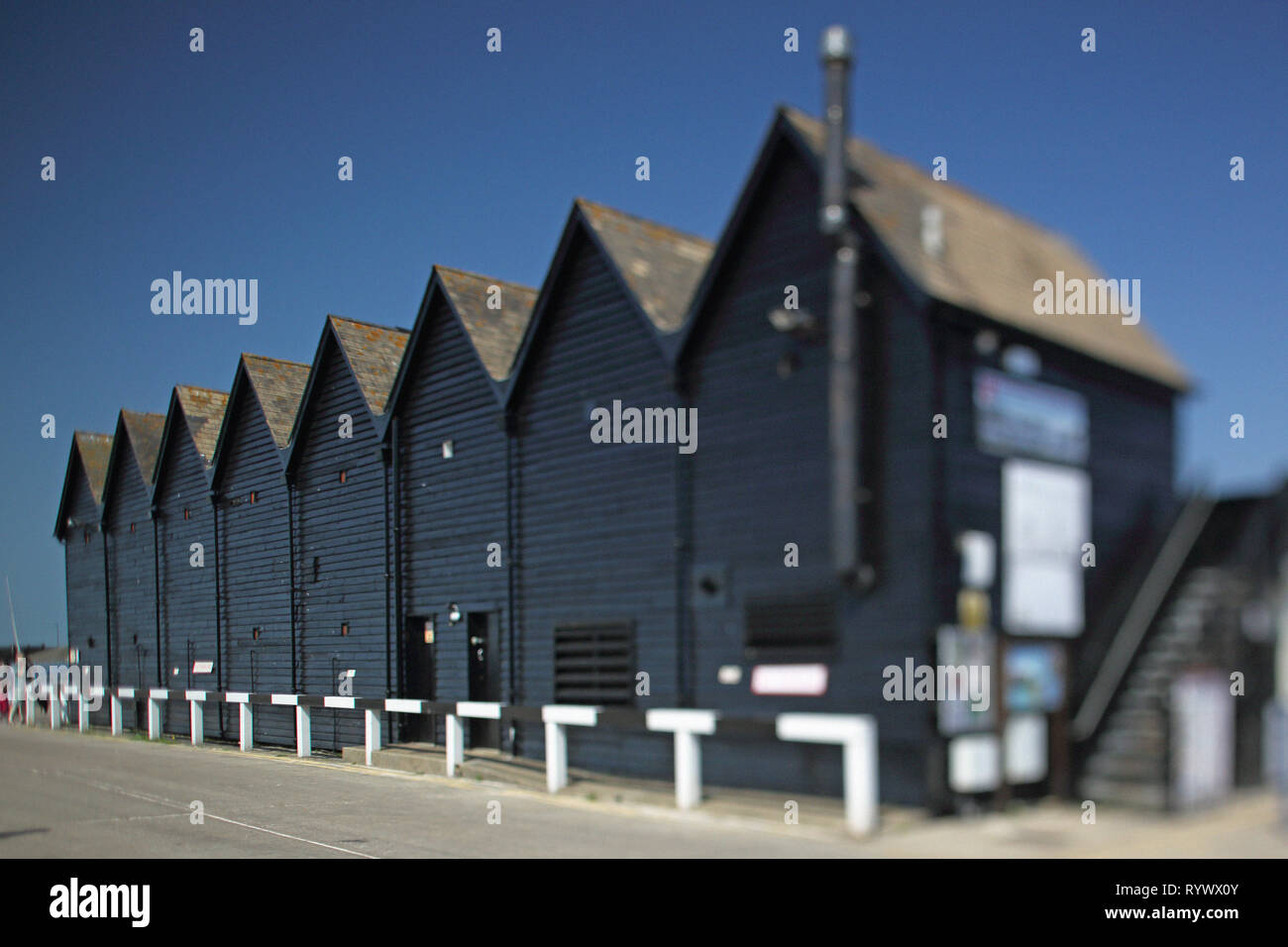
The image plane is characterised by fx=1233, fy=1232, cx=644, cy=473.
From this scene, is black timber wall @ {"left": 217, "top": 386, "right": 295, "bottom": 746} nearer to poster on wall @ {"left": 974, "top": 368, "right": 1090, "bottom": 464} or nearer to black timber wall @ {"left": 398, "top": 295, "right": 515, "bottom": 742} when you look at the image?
black timber wall @ {"left": 398, "top": 295, "right": 515, "bottom": 742}

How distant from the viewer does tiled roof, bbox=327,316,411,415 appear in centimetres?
2389

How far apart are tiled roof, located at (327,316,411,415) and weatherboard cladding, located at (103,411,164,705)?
11.1 m

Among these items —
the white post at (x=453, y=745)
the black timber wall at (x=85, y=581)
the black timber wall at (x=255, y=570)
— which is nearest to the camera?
the white post at (x=453, y=745)

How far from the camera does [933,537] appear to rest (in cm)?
1300

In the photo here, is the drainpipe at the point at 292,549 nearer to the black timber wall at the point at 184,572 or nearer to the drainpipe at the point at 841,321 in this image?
the black timber wall at the point at 184,572

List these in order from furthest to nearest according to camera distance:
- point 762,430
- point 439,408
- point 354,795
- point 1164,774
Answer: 1. point 439,408
2. point 354,795
3. point 762,430
4. point 1164,774

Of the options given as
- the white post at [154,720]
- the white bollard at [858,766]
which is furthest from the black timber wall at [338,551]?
the white bollard at [858,766]

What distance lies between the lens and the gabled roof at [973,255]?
44.5 ft

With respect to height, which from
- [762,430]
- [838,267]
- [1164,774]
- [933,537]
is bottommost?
[1164,774]

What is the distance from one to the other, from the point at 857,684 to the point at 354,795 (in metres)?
7.22

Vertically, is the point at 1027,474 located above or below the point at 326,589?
above
